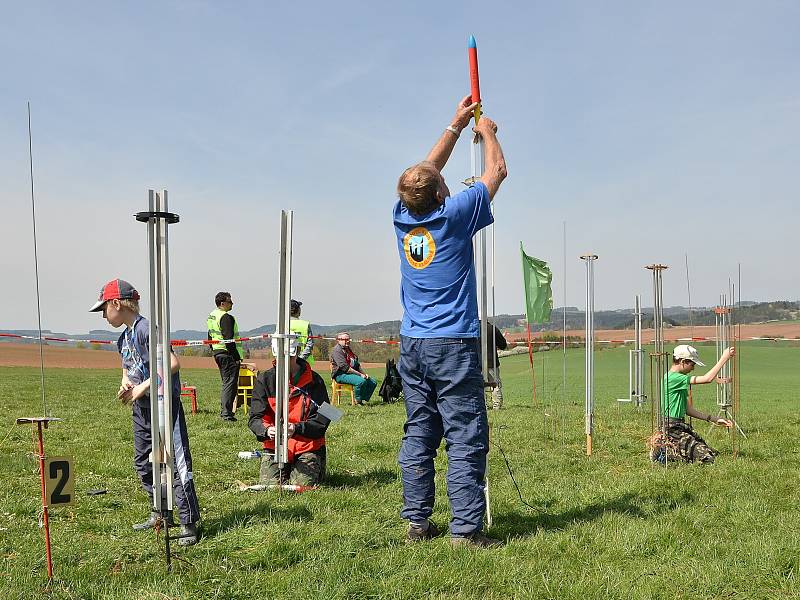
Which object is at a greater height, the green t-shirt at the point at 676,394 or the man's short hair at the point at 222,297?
the man's short hair at the point at 222,297

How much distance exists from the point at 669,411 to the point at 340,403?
8528 millimetres

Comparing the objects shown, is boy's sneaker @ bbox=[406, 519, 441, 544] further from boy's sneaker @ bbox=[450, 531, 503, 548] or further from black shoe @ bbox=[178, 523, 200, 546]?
black shoe @ bbox=[178, 523, 200, 546]

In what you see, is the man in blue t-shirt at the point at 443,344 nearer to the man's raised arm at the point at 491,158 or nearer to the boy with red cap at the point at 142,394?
the man's raised arm at the point at 491,158

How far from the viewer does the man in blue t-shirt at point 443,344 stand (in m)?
4.21

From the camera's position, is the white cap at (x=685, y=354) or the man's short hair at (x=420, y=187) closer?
the man's short hair at (x=420, y=187)

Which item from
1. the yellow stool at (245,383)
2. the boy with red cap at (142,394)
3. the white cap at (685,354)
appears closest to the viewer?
the boy with red cap at (142,394)

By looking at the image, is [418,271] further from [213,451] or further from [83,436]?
[83,436]

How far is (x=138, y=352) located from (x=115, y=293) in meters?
0.40

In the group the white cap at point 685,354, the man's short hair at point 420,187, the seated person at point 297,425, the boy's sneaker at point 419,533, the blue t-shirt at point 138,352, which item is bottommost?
the boy's sneaker at point 419,533

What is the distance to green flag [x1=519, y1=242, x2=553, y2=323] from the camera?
10.8m

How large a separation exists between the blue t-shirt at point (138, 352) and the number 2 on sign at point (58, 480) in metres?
0.88

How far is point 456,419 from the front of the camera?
4.23 metres

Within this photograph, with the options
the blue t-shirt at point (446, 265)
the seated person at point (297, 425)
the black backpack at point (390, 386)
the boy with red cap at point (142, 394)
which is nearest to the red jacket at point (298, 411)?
the seated person at point (297, 425)

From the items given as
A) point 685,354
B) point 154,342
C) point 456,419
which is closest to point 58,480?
point 154,342
